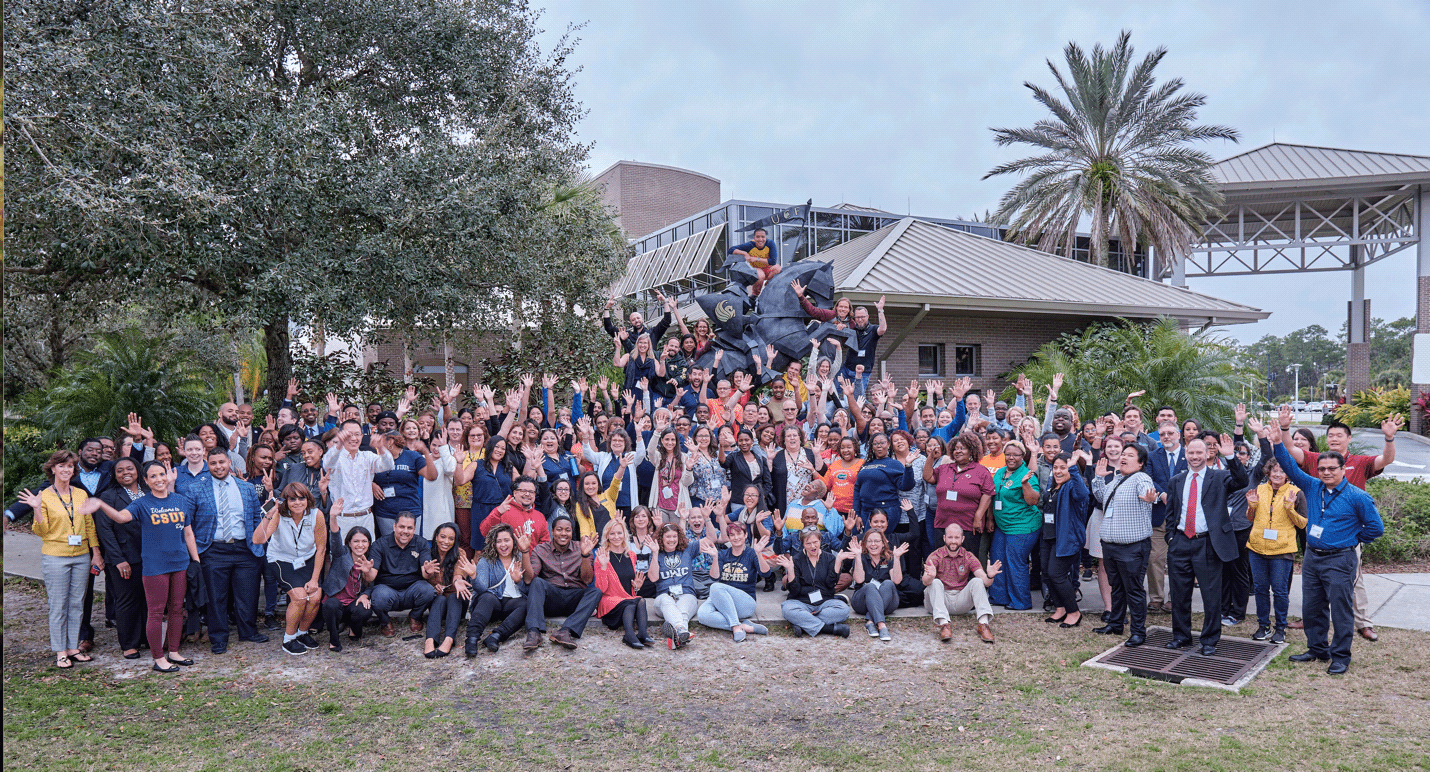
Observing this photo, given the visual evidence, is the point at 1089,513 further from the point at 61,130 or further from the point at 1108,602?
the point at 61,130

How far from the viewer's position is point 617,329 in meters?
12.7

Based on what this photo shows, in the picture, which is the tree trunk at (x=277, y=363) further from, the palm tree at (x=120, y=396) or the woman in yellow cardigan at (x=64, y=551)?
the woman in yellow cardigan at (x=64, y=551)

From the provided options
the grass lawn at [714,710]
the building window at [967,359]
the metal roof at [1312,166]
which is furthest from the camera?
the metal roof at [1312,166]

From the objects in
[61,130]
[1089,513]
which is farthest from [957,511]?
[61,130]

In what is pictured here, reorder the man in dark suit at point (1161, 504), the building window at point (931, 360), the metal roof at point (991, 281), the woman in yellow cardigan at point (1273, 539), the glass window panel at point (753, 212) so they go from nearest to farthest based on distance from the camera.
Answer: the woman in yellow cardigan at point (1273, 539) < the man in dark suit at point (1161, 504) < the metal roof at point (991, 281) < the building window at point (931, 360) < the glass window panel at point (753, 212)

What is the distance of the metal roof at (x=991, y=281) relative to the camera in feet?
59.3

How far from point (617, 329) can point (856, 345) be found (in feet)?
10.8

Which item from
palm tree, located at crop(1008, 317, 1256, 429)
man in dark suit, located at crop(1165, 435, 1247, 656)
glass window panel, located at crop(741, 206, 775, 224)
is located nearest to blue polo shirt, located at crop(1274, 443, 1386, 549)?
man in dark suit, located at crop(1165, 435, 1247, 656)

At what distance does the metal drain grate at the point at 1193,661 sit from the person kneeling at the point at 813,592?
6.71 ft

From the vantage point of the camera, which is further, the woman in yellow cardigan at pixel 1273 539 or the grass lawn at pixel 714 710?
the woman in yellow cardigan at pixel 1273 539

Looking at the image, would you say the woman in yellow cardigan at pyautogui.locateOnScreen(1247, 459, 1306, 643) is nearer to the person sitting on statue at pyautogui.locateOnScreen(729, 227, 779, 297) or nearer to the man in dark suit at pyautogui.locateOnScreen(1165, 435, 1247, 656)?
the man in dark suit at pyautogui.locateOnScreen(1165, 435, 1247, 656)

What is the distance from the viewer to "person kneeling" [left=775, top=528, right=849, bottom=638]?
787 cm

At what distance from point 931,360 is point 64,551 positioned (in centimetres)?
1628

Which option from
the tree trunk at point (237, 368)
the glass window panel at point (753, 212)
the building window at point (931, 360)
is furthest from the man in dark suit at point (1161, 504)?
the glass window panel at point (753, 212)
